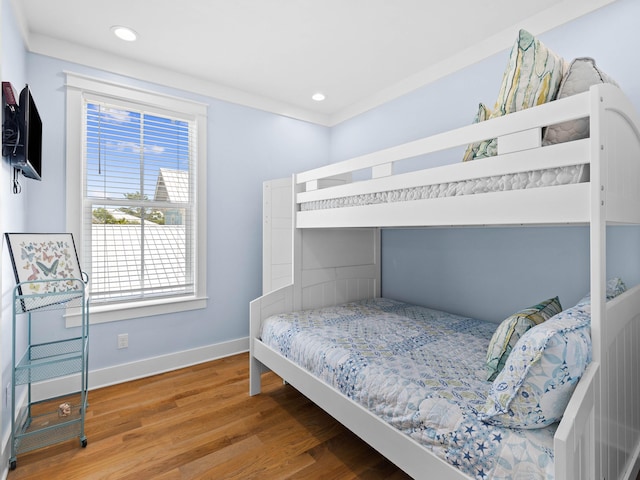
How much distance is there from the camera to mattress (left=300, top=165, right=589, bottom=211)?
3.71ft

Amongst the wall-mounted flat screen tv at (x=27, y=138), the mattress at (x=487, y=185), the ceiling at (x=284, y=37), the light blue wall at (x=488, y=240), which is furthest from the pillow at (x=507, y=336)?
the wall-mounted flat screen tv at (x=27, y=138)

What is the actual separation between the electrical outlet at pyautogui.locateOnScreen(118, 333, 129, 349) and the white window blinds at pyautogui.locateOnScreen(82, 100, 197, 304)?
0.28 meters

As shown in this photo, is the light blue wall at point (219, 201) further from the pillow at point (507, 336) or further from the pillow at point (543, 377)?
the pillow at point (543, 377)

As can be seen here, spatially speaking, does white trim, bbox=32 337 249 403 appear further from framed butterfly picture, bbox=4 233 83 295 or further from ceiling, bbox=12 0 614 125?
ceiling, bbox=12 0 614 125

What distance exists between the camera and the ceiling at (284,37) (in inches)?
78.5

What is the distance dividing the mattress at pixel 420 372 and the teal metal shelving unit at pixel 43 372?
3.72 ft

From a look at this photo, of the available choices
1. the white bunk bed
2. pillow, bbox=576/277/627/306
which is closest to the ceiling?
the white bunk bed

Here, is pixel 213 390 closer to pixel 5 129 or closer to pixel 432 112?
pixel 5 129

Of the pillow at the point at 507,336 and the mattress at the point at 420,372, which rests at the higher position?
the pillow at the point at 507,336

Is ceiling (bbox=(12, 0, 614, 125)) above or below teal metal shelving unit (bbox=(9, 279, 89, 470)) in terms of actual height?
above

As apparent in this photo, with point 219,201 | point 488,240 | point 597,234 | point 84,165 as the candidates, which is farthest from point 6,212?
point 488,240

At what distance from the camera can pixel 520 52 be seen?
4.43ft

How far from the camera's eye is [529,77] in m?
1.31

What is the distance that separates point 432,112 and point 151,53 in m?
2.25
